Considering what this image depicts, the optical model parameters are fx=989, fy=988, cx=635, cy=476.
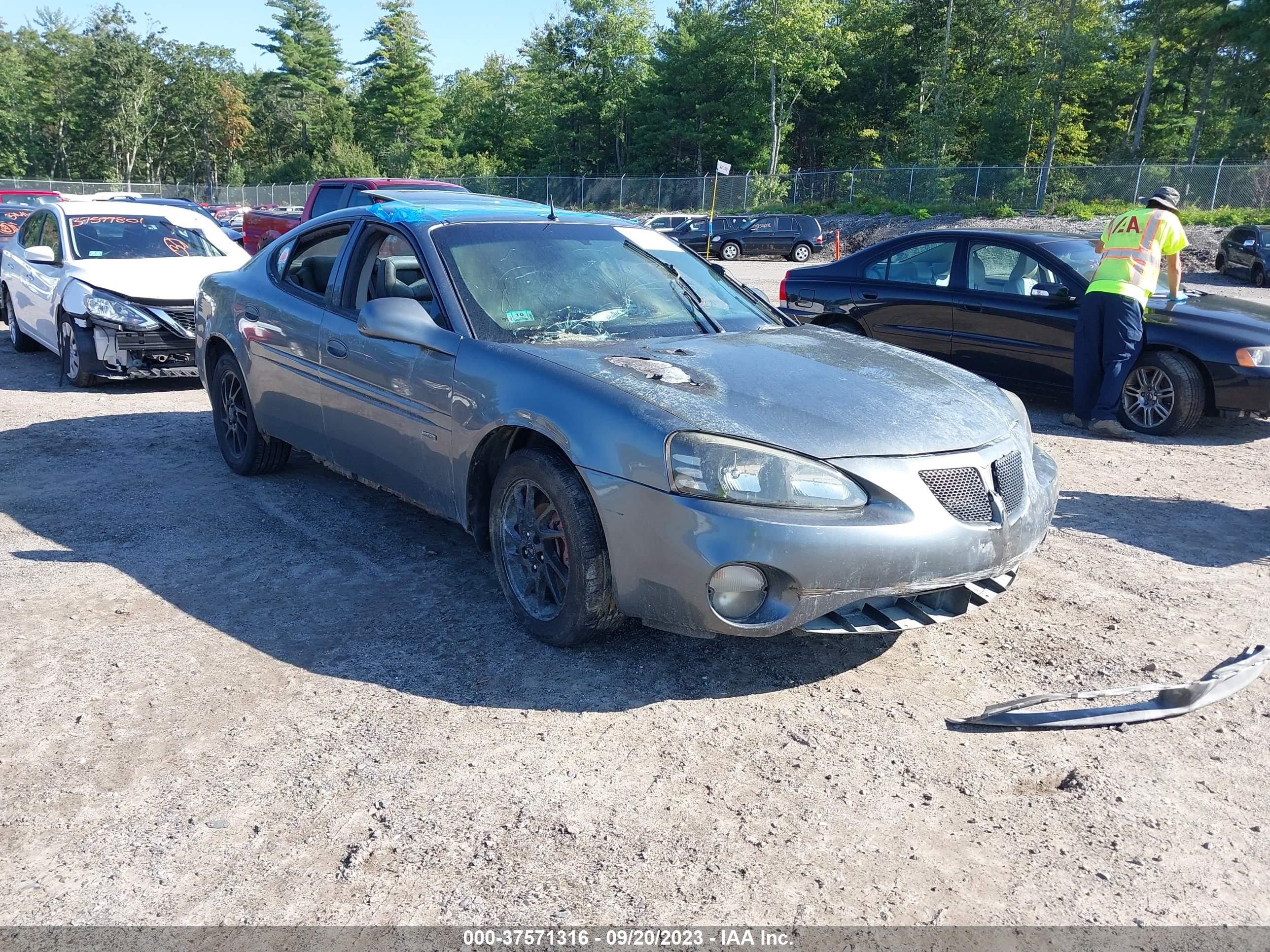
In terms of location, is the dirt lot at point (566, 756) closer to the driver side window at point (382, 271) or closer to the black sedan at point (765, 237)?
the driver side window at point (382, 271)

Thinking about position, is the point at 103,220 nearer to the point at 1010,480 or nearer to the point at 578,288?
the point at 578,288

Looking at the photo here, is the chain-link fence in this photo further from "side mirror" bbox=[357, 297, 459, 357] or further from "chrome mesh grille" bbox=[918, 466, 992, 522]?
"chrome mesh grille" bbox=[918, 466, 992, 522]

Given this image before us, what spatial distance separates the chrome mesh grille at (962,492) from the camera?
133 inches

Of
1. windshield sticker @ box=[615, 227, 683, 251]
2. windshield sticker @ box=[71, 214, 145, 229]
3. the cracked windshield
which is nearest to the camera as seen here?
the cracked windshield

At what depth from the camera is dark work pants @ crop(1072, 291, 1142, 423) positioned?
737 centimetres

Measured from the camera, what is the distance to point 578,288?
4.41 meters

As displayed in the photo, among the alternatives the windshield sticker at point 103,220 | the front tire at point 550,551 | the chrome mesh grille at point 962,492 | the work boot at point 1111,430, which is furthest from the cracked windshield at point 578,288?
the windshield sticker at point 103,220

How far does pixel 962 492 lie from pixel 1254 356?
17.0ft

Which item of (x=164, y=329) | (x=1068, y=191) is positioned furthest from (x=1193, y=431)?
(x=1068, y=191)

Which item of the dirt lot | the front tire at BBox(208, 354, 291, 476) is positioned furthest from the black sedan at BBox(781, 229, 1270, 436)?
the front tire at BBox(208, 354, 291, 476)

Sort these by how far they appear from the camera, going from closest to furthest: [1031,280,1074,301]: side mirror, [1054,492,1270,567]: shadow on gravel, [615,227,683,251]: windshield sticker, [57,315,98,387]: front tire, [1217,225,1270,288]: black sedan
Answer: [615,227,683,251]: windshield sticker
[1054,492,1270,567]: shadow on gravel
[1031,280,1074,301]: side mirror
[57,315,98,387]: front tire
[1217,225,1270,288]: black sedan

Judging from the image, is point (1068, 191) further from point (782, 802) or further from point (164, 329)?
point (782, 802)

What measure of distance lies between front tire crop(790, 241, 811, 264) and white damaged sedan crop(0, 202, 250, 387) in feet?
77.6

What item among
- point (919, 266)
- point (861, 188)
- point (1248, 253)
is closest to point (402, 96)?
point (861, 188)
